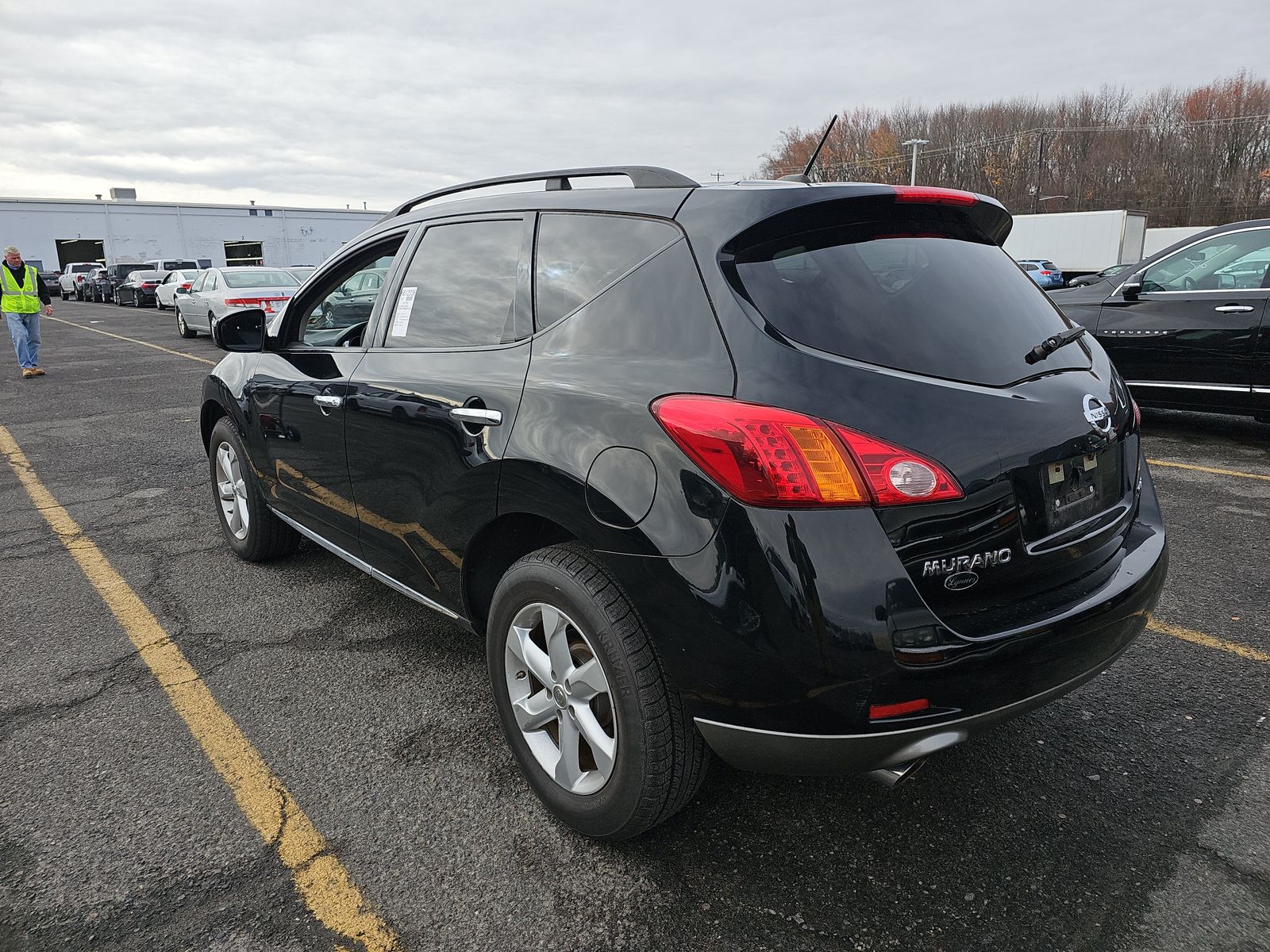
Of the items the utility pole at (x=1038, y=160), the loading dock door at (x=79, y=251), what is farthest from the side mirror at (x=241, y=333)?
the utility pole at (x=1038, y=160)

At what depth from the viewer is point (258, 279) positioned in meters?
18.3

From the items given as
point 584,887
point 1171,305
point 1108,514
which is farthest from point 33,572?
point 1171,305

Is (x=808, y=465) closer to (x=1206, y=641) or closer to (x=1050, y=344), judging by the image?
(x=1050, y=344)

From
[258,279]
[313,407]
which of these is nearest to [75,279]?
[258,279]

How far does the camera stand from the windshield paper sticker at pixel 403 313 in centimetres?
309

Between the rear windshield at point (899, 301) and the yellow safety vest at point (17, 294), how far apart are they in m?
13.7

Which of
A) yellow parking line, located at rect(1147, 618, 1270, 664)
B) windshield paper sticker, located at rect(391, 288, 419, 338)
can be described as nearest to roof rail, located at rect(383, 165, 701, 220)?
windshield paper sticker, located at rect(391, 288, 419, 338)

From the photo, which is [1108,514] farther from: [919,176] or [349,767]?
[919,176]

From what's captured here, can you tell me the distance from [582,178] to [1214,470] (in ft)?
17.7

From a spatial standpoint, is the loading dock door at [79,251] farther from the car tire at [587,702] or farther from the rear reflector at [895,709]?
the rear reflector at [895,709]

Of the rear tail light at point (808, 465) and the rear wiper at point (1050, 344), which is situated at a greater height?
the rear wiper at point (1050, 344)

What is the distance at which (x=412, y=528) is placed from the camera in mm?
2922

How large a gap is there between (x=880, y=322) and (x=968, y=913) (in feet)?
4.67

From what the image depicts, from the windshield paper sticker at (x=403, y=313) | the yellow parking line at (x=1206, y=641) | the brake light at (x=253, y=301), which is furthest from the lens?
the brake light at (x=253, y=301)
